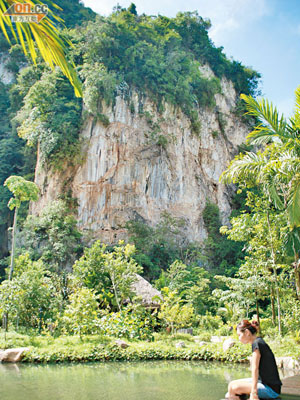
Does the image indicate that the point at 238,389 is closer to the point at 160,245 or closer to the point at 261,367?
the point at 261,367

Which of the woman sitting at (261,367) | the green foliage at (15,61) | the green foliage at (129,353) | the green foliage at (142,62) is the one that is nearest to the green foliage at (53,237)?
the green foliage at (142,62)

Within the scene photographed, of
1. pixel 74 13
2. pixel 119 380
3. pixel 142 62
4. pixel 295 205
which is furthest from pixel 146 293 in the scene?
pixel 74 13

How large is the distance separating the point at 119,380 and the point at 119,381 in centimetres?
9

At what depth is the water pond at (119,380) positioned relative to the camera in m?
4.10

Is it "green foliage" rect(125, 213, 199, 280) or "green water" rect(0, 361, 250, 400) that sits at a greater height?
"green foliage" rect(125, 213, 199, 280)

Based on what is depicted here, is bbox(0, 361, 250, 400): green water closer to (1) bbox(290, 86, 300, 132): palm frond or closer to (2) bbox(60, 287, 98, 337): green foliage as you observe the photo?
(2) bbox(60, 287, 98, 337): green foliage

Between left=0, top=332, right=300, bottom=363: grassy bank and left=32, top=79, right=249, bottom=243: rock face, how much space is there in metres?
9.94

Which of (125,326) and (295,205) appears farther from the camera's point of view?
(125,326)

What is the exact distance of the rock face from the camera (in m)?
18.6

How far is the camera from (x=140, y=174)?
19.6 m

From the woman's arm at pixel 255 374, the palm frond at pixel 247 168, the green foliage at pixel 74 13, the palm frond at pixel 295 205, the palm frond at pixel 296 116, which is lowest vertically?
the woman's arm at pixel 255 374

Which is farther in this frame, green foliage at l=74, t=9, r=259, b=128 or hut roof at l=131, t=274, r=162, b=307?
green foliage at l=74, t=9, r=259, b=128

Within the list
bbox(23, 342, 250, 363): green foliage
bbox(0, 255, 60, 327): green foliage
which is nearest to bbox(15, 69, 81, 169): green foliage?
bbox(0, 255, 60, 327): green foliage

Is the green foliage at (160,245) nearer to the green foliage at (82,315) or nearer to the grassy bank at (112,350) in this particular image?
the green foliage at (82,315)
